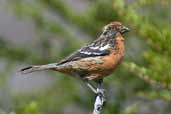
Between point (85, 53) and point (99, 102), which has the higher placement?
point (85, 53)

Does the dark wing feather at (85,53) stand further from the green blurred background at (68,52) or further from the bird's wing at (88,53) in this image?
the green blurred background at (68,52)

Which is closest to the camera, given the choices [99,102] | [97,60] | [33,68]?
[99,102]

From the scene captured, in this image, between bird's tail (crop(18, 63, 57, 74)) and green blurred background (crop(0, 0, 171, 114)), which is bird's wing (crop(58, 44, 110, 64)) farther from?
green blurred background (crop(0, 0, 171, 114))

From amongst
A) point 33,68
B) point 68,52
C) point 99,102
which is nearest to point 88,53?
point 33,68

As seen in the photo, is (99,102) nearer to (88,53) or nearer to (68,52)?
(88,53)

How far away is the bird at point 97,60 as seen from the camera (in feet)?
16.3

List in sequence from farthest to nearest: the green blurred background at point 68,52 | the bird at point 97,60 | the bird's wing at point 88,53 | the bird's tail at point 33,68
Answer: the green blurred background at point 68,52
the bird's wing at point 88,53
the bird at point 97,60
the bird's tail at point 33,68

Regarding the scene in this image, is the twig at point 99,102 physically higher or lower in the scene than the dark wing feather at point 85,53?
lower

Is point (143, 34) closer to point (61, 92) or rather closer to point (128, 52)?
point (128, 52)

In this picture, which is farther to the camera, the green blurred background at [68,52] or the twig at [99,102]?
the green blurred background at [68,52]

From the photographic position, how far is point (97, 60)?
17.0 ft

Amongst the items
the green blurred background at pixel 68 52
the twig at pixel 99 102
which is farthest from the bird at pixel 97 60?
the green blurred background at pixel 68 52

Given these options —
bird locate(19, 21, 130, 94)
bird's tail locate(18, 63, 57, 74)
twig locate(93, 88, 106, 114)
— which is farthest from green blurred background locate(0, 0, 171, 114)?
twig locate(93, 88, 106, 114)

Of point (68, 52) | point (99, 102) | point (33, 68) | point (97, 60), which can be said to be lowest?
point (99, 102)
